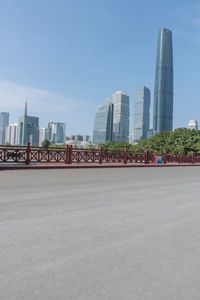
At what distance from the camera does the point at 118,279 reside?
461 centimetres

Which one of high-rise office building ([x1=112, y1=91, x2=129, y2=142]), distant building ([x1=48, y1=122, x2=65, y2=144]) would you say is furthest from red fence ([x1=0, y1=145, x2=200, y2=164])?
high-rise office building ([x1=112, y1=91, x2=129, y2=142])

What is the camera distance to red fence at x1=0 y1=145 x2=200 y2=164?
2525 cm

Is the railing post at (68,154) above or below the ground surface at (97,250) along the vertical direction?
above

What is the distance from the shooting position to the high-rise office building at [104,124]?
459 ft

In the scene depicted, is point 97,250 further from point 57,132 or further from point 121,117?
point 121,117

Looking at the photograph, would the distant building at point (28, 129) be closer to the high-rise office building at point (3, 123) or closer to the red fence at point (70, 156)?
the high-rise office building at point (3, 123)

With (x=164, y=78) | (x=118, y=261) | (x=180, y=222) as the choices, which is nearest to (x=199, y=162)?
(x=180, y=222)

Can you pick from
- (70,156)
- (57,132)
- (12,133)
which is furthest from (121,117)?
(70,156)

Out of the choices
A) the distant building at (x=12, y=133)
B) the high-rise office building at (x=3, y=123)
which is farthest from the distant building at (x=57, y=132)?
the high-rise office building at (x=3, y=123)

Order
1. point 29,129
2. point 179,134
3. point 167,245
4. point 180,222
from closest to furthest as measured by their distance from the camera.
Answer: point 167,245
point 180,222
point 179,134
point 29,129

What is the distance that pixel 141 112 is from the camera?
18400 cm

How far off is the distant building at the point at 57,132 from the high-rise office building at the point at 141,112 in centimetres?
3945

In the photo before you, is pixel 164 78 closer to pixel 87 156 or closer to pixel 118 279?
pixel 87 156

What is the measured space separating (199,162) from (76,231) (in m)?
45.8
